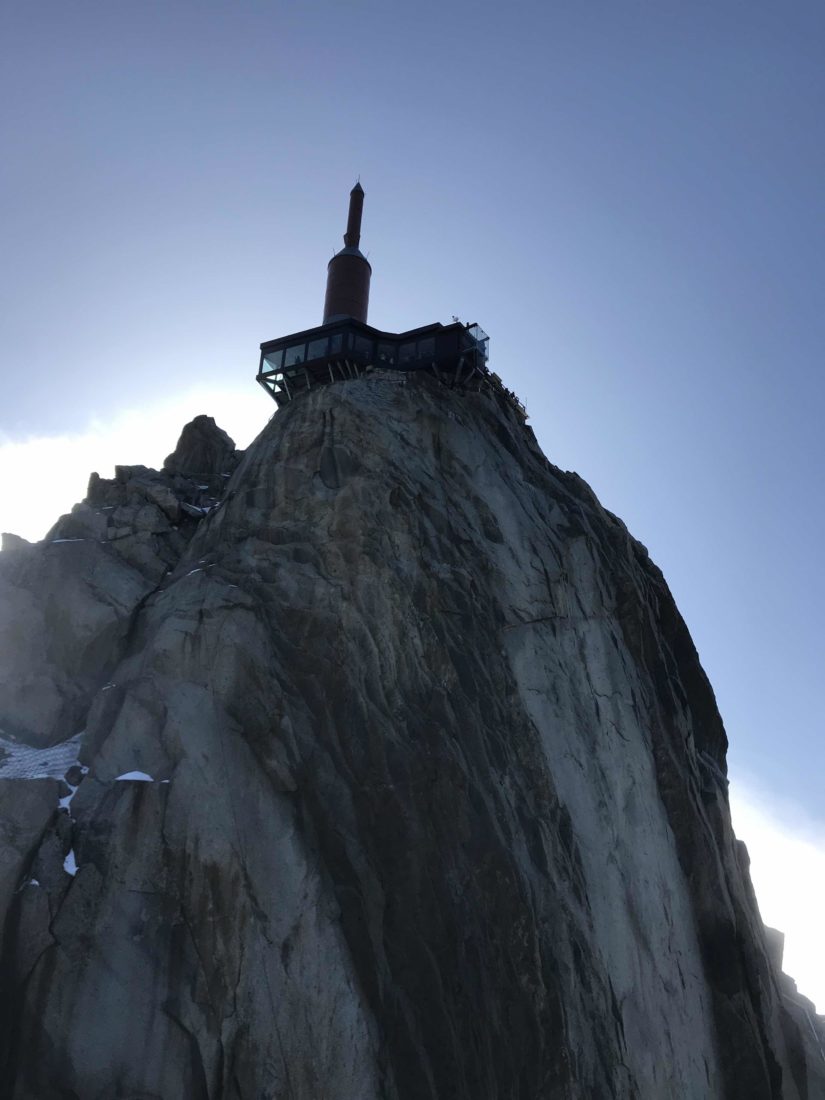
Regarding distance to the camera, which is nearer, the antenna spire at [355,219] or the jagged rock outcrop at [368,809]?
the jagged rock outcrop at [368,809]

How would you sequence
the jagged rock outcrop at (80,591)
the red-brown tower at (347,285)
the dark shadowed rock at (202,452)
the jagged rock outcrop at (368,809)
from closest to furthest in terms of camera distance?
1. the jagged rock outcrop at (368,809)
2. the jagged rock outcrop at (80,591)
3. the dark shadowed rock at (202,452)
4. the red-brown tower at (347,285)

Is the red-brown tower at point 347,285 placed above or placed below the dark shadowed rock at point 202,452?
above

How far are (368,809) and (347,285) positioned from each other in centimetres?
4782

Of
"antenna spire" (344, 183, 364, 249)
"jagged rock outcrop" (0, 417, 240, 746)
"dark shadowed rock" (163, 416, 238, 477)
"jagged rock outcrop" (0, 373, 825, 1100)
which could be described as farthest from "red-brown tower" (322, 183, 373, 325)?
"jagged rock outcrop" (0, 417, 240, 746)

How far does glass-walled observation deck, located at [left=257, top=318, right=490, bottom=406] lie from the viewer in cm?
6131

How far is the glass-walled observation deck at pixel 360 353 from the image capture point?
2414 inches

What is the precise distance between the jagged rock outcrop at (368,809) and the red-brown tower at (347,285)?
18.0 meters

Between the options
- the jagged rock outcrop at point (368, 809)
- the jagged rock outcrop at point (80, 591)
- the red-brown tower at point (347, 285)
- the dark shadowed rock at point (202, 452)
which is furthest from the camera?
the red-brown tower at point (347, 285)

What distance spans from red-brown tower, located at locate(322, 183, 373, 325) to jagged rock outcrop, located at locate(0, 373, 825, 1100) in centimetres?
1802

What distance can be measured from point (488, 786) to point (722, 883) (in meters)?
19.9

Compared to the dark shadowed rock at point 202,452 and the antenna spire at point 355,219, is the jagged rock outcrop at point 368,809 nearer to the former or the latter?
the dark shadowed rock at point 202,452

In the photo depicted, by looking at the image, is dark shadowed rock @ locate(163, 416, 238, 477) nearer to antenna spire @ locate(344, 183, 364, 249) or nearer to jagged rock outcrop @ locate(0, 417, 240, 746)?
jagged rock outcrop @ locate(0, 417, 240, 746)

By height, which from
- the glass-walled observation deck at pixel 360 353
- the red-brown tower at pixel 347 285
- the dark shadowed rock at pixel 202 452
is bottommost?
the dark shadowed rock at pixel 202 452

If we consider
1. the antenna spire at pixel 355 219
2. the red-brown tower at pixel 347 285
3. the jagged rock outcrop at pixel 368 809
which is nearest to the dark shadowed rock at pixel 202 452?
the jagged rock outcrop at pixel 368 809
